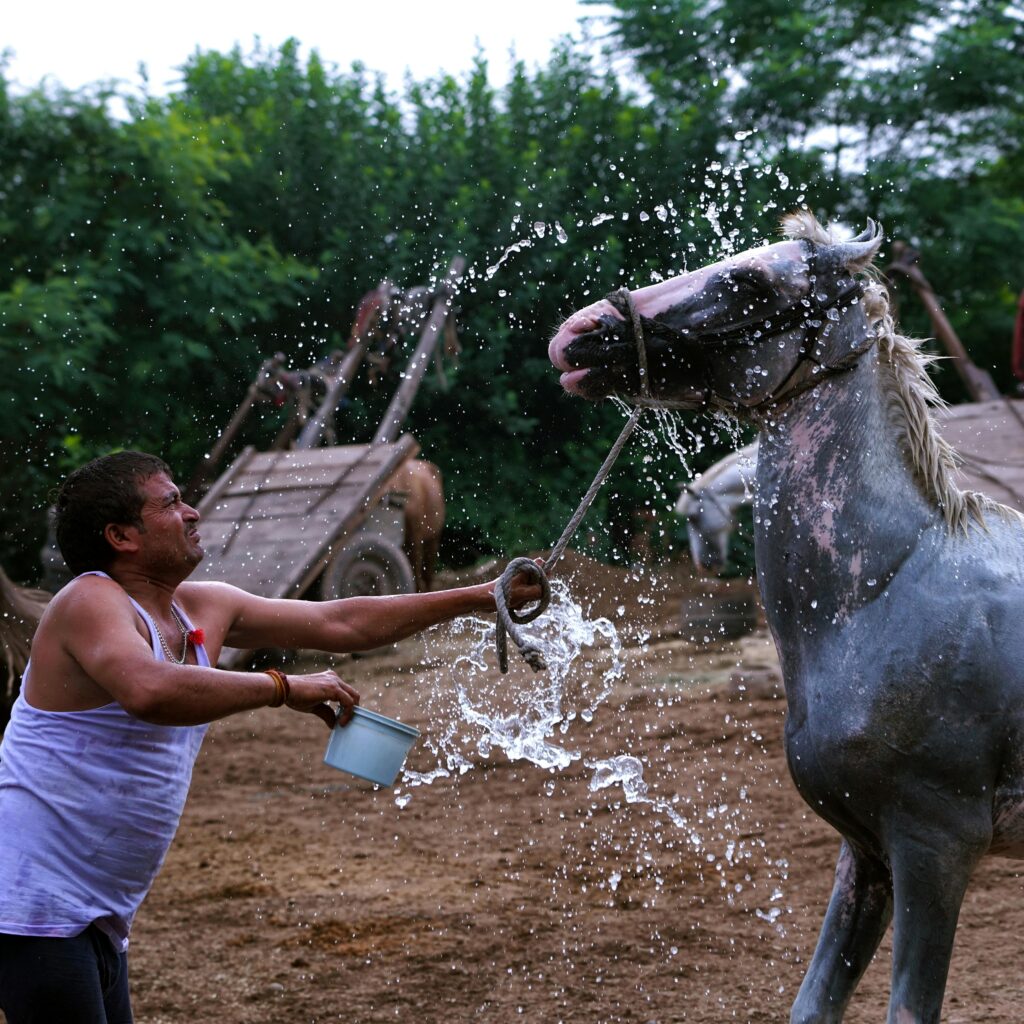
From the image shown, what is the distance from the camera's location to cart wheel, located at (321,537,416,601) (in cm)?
875

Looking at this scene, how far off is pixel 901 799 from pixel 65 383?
28.2ft

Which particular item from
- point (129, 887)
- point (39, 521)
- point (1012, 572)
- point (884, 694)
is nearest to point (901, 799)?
point (884, 694)

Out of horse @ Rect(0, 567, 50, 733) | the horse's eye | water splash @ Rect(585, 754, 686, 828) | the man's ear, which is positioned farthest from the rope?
horse @ Rect(0, 567, 50, 733)

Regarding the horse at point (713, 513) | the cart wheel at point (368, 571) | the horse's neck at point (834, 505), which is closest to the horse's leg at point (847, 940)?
the horse's neck at point (834, 505)

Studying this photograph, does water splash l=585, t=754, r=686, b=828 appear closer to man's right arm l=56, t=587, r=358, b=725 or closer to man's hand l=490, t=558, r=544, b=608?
man's hand l=490, t=558, r=544, b=608

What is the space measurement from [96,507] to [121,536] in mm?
68

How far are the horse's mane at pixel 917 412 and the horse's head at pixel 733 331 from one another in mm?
44

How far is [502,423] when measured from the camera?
36.1 feet

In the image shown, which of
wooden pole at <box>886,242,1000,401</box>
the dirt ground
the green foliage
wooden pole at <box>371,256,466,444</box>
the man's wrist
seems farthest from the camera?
the green foliage

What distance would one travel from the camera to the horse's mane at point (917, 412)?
252 centimetres

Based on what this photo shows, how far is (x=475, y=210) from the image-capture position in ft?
36.2

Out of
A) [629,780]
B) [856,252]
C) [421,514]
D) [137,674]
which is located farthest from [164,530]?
[421,514]

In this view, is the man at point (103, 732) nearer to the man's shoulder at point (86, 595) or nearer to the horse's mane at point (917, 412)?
the man's shoulder at point (86, 595)

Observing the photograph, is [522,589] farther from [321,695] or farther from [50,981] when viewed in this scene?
[50,981]
